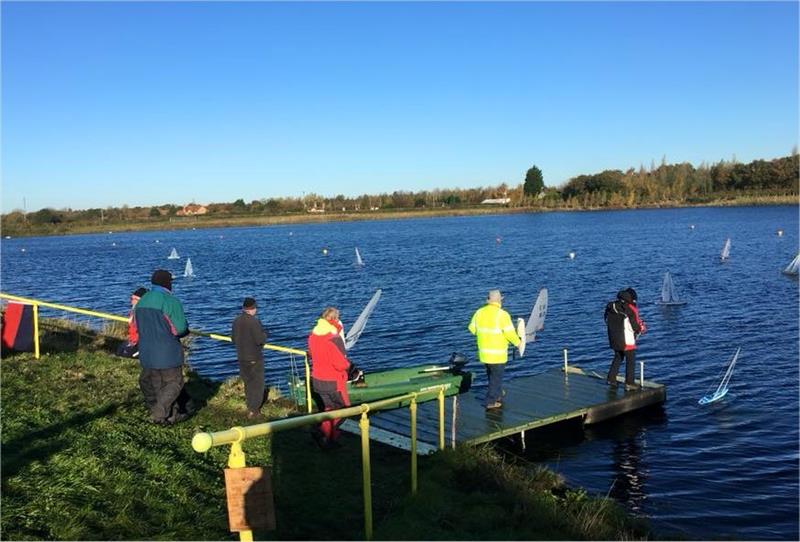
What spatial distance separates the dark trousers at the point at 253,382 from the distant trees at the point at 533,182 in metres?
173

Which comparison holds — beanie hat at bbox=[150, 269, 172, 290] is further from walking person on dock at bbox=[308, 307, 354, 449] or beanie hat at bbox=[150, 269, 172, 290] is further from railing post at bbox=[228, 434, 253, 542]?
railing post at bbox=[228, 434, 253, 542]

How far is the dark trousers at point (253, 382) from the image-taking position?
10750 mm

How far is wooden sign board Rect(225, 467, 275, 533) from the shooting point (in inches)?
195

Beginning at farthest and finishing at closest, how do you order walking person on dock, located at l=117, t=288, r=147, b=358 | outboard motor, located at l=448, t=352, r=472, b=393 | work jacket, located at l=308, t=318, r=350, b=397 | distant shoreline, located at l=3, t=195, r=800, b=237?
distant shoreline, located at l=3, t=195, r=800, b=237, outboard motor, located at l=448, t=352, r=472, b=393, walking person on dock, located at l=117, t=288, r=147, b=358, work jacket, located at l=308, t=318, r=350, b=397

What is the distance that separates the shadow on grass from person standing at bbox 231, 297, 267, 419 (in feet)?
7.44

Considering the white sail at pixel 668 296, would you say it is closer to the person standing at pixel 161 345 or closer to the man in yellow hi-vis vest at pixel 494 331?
the man in yellow hi-vis vest at pixel 494 331

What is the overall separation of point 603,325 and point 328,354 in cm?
1820

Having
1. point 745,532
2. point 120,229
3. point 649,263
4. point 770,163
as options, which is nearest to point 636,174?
point 770,163

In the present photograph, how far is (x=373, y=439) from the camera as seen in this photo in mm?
10625

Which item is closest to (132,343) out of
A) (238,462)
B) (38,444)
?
(38,444)

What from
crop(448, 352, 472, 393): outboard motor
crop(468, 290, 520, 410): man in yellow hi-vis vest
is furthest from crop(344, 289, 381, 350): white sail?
crop(468, 290, 520, 410): man in yellow hi-vis vest

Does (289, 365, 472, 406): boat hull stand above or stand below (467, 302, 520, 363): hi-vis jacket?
below

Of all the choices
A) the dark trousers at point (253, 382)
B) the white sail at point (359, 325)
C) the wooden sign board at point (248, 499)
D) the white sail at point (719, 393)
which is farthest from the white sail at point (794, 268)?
the wooden sign board at point (248, 499)

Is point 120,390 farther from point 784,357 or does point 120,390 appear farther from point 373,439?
point 784,357
